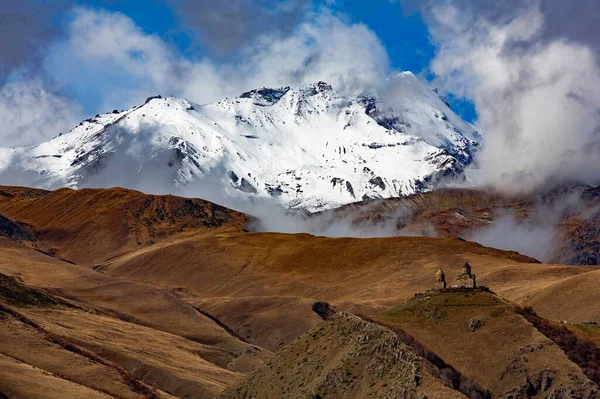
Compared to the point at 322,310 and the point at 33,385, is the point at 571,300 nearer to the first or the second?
the point at 322,310

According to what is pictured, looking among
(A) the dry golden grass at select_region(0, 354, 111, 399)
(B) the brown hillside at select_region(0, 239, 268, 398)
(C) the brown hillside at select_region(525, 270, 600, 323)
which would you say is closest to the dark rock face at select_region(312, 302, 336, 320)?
(B) the brown hillside at select_region(0, 239, 268, 398)

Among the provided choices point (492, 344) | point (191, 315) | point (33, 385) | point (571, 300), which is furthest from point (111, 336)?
point (571, 300)

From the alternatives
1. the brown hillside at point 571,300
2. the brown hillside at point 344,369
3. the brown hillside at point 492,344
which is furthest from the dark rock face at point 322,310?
the brown hillside at point 344,369

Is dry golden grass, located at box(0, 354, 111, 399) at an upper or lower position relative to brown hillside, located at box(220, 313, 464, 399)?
lower

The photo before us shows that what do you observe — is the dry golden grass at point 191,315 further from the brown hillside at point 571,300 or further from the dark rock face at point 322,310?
the dark rock face at point 322,310

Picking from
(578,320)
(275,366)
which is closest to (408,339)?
(275,366)

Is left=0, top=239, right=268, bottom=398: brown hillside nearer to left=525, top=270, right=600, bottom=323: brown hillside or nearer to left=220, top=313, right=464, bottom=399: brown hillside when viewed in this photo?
left=220, top=313, right=464, bottom=399: brown hillside

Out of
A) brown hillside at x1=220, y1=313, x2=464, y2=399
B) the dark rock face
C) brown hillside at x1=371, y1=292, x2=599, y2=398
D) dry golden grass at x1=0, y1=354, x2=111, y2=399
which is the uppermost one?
the dark rock face

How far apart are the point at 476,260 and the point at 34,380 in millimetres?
153170

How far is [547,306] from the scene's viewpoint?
396 feet

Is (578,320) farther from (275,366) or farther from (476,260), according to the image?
(476,260)

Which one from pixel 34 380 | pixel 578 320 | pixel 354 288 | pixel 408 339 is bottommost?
pixel 34 380

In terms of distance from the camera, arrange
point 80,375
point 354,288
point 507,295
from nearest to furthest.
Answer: point 80,375 < point 507,295 < point 354,288

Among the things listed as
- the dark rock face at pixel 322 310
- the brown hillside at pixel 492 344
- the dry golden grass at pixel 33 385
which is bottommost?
the dry golden grass at pixel 33 385
